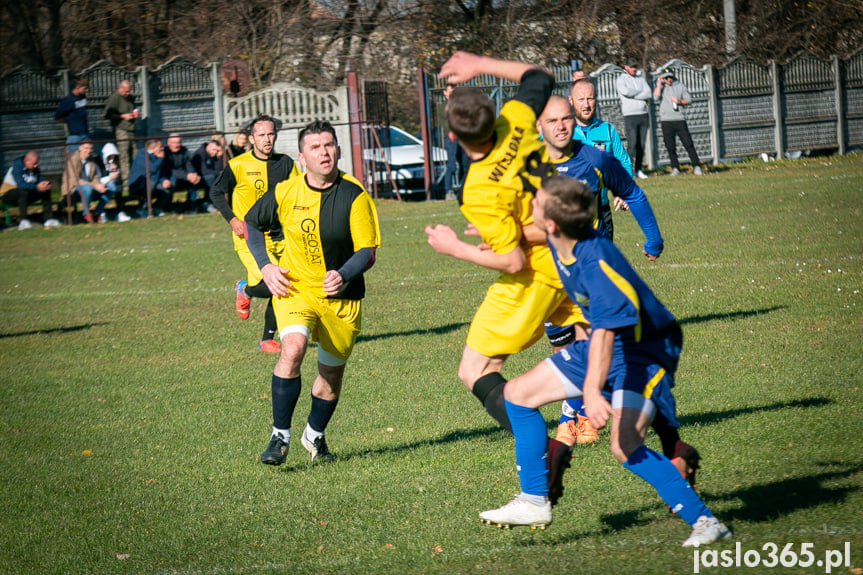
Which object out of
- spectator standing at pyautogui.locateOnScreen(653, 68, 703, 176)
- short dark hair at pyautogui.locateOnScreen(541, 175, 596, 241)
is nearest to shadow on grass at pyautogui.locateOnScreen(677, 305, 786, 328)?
short dark hair at pyautogui.locateOnScreen(541, 175, 596, 241)

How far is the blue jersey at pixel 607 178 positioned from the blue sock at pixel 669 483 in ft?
6.71

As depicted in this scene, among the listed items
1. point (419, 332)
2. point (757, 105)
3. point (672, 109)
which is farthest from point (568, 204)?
point (757, 105)

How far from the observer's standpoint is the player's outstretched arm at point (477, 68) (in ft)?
16.5

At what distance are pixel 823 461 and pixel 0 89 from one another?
2457 cm

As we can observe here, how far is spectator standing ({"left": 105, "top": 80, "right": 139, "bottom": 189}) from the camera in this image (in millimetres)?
22719

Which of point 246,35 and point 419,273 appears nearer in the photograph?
point 419,273

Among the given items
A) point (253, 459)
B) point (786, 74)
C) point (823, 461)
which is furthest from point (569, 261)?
point (786, 74)

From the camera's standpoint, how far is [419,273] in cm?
1434

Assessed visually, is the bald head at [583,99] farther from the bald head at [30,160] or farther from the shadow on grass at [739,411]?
the bald head at [30,160]

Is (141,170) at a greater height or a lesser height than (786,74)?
lesser

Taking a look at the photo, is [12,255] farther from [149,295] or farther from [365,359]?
[365,359]

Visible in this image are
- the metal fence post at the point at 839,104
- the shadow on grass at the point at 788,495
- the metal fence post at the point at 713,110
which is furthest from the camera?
the metal fence post at the point at 839,104

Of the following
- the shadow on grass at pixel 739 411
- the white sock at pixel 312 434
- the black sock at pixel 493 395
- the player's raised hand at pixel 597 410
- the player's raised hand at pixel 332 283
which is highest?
the player's raised hand at pixel 332 283

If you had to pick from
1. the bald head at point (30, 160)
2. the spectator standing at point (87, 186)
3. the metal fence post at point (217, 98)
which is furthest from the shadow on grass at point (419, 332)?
the metal fence post at point (217, 98)
